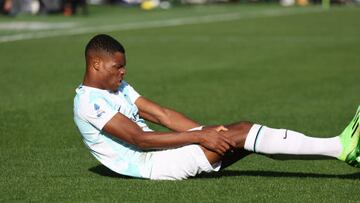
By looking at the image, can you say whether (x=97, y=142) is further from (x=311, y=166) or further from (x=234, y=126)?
(x=311, y=166)

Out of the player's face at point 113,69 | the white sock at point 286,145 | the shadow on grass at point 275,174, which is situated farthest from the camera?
the shadow on grass at point 275,174

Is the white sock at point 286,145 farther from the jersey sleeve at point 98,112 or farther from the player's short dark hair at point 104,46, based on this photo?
the player's short dark hair at point 104,46

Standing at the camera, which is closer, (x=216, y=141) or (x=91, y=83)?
(x=216, y=141)

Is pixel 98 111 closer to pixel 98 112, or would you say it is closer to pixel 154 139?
pixel 98 112

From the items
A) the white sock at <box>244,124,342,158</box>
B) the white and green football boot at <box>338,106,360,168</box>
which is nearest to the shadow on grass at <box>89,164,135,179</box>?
the white sock at <box>244,124,342,158</box>

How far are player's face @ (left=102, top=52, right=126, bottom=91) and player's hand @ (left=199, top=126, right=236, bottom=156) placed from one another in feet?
3.02

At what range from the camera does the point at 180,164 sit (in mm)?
9391

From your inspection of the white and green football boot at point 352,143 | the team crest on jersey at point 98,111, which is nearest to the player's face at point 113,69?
the team crest on jersey at point 98,111

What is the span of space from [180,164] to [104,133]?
712mm

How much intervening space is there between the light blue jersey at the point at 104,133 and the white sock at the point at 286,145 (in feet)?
3.25

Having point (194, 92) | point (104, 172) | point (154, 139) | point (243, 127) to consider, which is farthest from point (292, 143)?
point (194, 92)

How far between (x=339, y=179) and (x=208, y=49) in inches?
758

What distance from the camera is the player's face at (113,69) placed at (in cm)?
944

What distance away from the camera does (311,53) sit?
2825 cm
